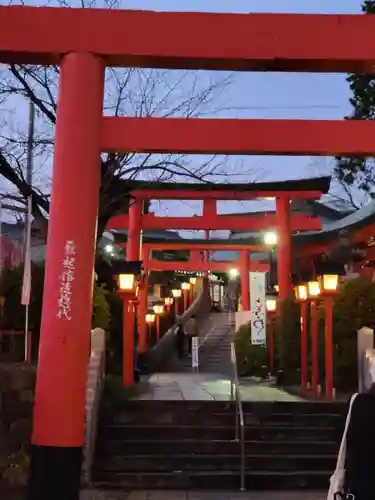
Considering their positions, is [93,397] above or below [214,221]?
below

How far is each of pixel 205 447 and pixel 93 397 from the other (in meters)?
1.93

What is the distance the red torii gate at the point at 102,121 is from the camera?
6.78 m

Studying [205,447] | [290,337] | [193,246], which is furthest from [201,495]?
[193,246]

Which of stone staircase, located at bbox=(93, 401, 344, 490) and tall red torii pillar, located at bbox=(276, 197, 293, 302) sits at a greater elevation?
tall red torii pillar, located at bbox=(276, 197, 293, 302)

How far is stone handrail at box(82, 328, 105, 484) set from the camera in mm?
9164

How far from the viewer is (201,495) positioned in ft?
28.6

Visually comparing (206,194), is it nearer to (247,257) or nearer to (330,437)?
(330,437)

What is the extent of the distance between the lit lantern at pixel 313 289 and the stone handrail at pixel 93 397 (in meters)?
4.62

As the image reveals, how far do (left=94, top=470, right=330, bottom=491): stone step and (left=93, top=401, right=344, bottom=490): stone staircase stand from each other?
0.05 feet

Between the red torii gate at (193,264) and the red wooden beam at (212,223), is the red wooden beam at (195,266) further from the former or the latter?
the red wooden beam at (212,223)

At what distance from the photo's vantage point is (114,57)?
285 inches

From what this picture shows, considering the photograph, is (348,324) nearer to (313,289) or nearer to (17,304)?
(313,289)

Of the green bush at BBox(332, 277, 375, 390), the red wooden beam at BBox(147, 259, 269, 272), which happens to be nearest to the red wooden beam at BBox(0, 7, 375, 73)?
the green bush at BBox(332, 277, 375, 390)

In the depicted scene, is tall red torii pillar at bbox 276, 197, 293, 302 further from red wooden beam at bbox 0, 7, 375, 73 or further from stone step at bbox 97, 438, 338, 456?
red wooden beam at bbox 0, 7, 375, 73
